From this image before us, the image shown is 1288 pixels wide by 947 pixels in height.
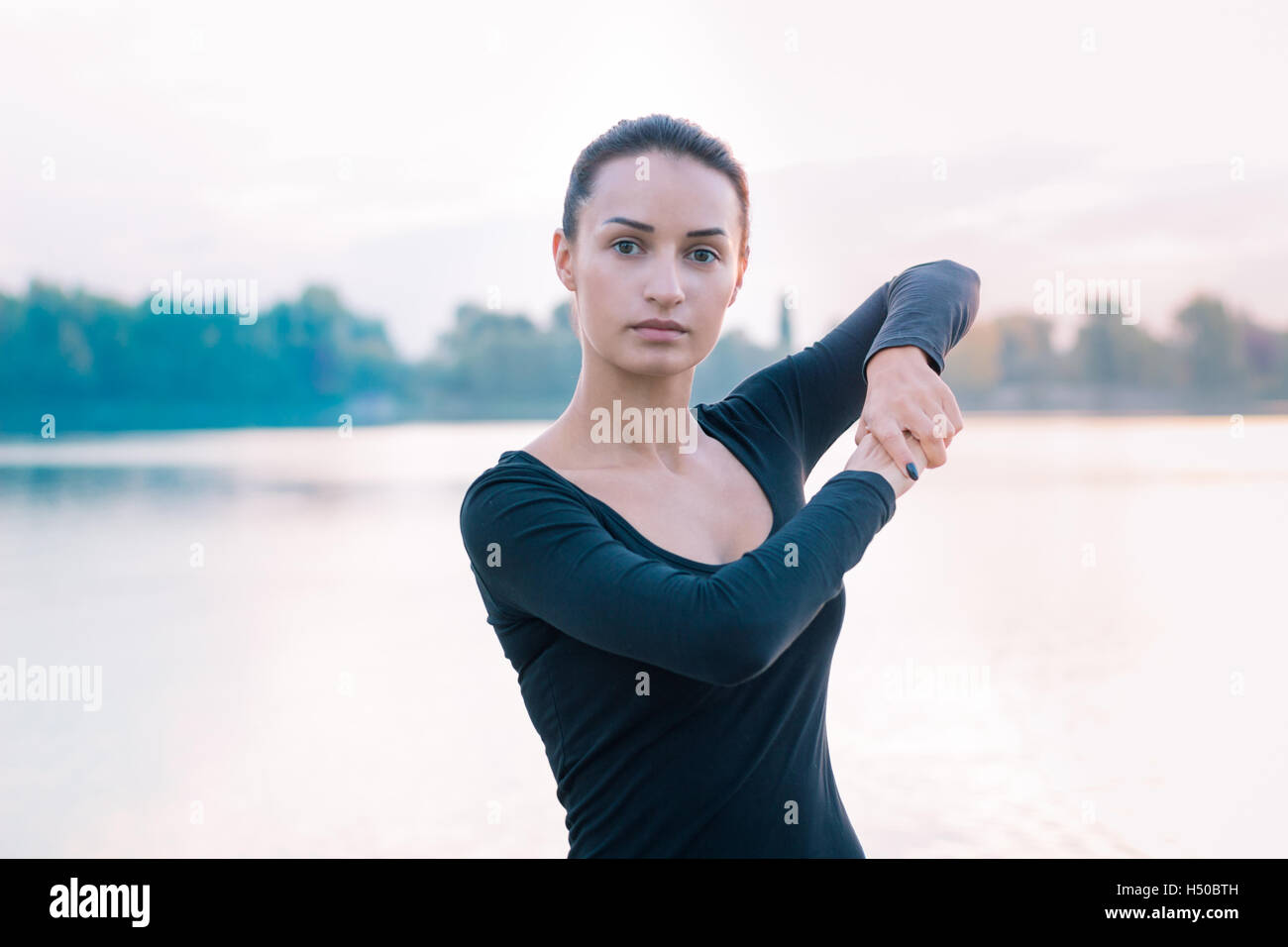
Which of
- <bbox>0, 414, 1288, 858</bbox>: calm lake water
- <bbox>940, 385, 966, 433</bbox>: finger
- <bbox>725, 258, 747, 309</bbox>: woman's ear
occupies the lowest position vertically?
<bbox>0, 414, 1288, 858</bbox>: calm lake water

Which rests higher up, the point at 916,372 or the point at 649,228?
the point at 649,228

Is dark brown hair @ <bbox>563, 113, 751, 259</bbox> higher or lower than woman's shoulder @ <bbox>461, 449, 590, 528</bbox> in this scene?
higher

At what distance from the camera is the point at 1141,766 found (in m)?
4.20

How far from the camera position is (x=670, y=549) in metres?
1.13

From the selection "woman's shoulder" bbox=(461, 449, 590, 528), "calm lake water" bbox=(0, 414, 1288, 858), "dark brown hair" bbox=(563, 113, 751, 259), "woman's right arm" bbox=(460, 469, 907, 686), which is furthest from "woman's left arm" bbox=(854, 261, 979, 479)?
"calm lake water" bbox=(0, 414, 1288, 858)

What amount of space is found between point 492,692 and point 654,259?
4.04m

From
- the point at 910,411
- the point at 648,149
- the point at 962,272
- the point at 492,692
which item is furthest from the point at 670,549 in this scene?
the point at 492,692

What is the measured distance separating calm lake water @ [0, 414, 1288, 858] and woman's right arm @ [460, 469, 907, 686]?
259 cm

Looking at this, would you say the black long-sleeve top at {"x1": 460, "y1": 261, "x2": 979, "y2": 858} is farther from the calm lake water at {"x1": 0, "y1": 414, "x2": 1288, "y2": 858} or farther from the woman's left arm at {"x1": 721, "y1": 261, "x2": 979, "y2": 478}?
the calm lake water at {"x1": 0, "y1": 414, "x2": 1288, "y2": 858}

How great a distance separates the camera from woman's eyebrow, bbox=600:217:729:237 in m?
1.11

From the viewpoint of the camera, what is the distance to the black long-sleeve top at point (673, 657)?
3.14 ft

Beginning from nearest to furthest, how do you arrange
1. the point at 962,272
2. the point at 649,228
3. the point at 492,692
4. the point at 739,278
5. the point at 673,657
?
1. the point at 673,657
2. the point at 649,228
3. the point at 739,278
4. the point at 962,272
5. the point at 492,692

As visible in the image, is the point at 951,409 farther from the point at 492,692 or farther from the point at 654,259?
the point at 492,692
